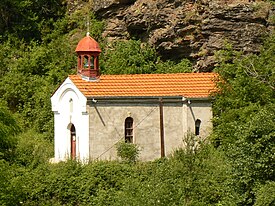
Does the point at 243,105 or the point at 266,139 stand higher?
the point at 243,105

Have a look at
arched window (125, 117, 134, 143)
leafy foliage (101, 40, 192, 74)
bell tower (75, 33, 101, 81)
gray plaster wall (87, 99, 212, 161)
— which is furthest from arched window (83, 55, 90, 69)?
leafy foliage (101, 40, 192, 74)

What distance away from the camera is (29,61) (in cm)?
4922

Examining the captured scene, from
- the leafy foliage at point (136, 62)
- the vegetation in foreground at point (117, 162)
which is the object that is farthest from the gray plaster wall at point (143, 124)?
the leafy foliage at point (136, 62)

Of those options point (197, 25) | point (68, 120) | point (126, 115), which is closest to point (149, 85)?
point (126, 115)

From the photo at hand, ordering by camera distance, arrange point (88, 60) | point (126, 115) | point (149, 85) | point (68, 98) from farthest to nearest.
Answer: point (88, 60)
point (149, 85)
point (68, 98)
point (126, 115)

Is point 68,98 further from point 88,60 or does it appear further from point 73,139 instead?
point 88,60

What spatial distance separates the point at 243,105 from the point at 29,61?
17.3 m

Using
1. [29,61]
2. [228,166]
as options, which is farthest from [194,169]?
[29,61]

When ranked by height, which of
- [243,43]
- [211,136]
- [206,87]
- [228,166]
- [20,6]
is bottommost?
[228,166]

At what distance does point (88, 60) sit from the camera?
40.0 metres

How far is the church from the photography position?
3822cm

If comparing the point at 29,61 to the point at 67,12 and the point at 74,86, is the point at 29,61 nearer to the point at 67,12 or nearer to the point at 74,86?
the point at 67,12

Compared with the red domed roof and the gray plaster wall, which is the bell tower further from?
the gray plaster wall

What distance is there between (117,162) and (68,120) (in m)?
4.18
